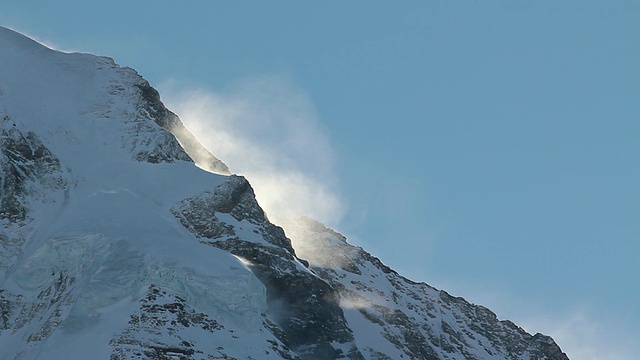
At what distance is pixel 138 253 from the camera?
9206 centimetres

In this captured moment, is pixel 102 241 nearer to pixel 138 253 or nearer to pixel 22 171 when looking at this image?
pixel 138 253

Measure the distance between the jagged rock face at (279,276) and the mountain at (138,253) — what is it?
15 cm

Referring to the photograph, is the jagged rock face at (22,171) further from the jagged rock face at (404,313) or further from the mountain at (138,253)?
the jagged rock face at (404,313)

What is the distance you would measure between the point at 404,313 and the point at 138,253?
54695 millimetres

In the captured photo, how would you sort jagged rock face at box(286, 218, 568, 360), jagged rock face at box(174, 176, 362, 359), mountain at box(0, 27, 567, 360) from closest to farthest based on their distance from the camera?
mountain at box(0, 27, 567, 360), jagged rock face at box(174, 176, 362, 359), jagged rock face at box(286, 218, 568, 360)

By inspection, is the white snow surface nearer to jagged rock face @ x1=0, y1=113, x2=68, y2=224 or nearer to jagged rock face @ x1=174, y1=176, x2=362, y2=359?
jagged rock face @ x1=0, y1=113, x2=68, y2=224

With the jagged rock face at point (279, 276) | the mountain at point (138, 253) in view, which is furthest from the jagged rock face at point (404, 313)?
the jagged rock face at point (279, 276)

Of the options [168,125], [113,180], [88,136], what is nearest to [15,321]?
[113,180]

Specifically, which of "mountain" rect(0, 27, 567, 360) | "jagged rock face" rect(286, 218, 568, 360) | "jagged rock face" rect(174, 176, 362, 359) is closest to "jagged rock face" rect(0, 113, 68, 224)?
"mountain" rect(0, 27, 567, 360)

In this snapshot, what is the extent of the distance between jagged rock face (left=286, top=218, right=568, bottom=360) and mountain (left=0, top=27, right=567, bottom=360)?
489 mm

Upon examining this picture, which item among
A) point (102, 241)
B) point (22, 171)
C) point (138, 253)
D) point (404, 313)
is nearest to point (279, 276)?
point (138, 253)

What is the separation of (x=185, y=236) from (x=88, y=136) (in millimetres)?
22064

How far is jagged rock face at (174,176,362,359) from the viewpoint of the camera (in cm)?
10394

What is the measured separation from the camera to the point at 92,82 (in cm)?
12888
